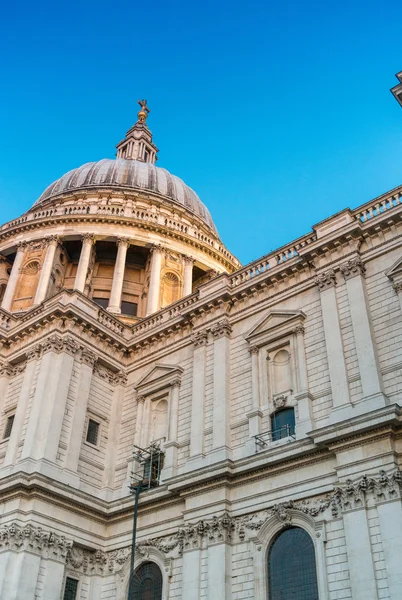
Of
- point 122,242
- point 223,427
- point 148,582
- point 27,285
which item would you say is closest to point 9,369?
point 223,427

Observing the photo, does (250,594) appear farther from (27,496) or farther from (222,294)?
(222,294)

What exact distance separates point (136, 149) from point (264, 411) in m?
47.6

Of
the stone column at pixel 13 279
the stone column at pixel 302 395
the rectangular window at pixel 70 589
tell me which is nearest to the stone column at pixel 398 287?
the stone column at pixel 302 395

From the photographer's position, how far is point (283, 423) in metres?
24.0

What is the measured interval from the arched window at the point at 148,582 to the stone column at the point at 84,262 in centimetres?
2300

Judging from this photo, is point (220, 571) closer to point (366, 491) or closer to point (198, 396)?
point (366, 491)

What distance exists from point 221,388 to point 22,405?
30.2ft

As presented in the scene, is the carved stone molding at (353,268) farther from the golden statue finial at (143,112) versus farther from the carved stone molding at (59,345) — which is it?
the golden statue finial at (143,112)

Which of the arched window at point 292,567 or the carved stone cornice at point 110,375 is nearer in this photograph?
the arched window at point 292,567

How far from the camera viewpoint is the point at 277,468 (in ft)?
73.5

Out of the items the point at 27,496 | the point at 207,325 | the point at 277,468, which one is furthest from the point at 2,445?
the point at 277,468

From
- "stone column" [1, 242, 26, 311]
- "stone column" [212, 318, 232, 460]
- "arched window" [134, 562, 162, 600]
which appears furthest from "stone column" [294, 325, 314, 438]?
"stone column" [1, 242, 26, 311]

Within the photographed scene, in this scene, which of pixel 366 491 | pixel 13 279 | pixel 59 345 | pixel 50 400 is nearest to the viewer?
pixel 366 491

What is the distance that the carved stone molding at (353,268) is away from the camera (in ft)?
80.8
